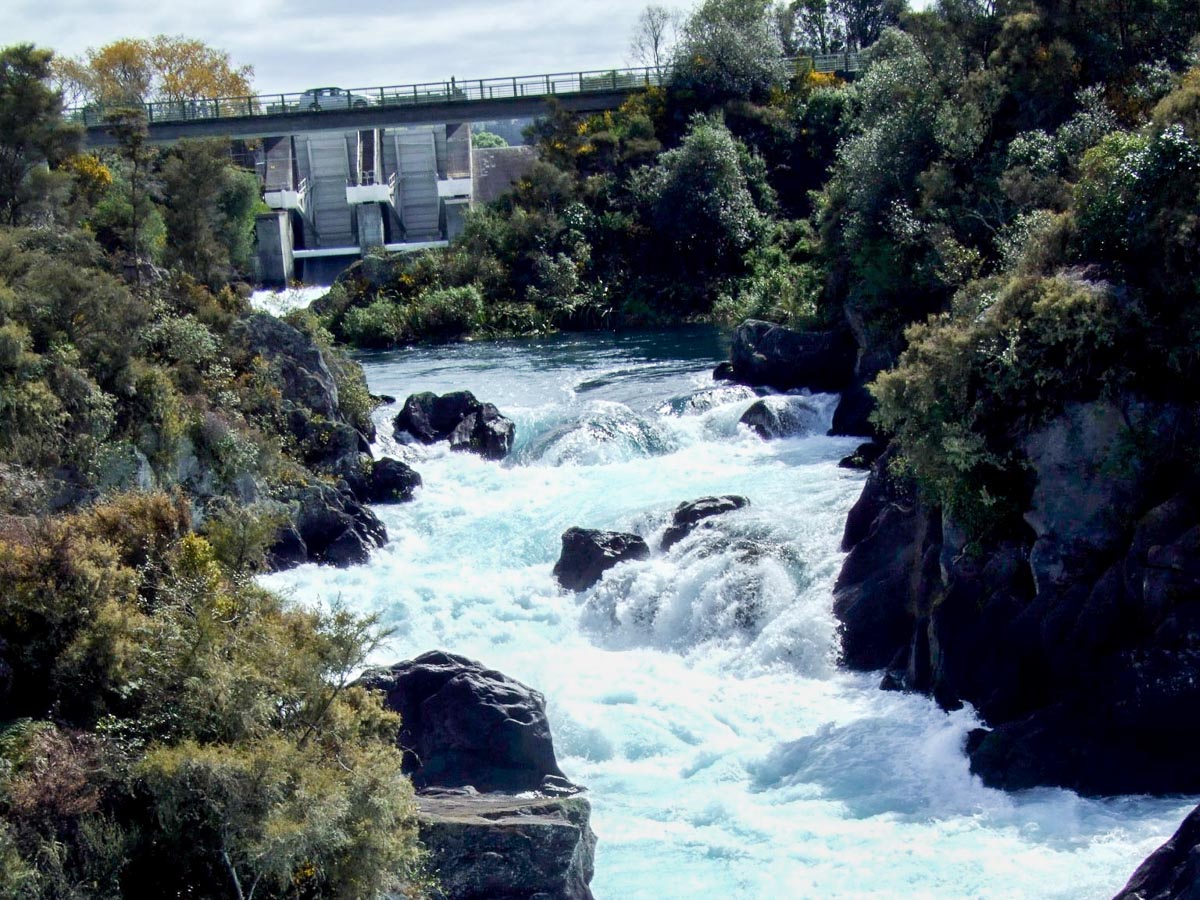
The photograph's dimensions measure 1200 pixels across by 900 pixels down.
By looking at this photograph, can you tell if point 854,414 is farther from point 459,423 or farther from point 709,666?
point 709,666

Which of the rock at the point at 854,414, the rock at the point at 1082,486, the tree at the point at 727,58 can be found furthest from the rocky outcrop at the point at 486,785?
the tree at the point at 727,58

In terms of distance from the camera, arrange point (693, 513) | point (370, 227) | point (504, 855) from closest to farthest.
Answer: point (504, 855)
point (693, 513)
point (370, 227)

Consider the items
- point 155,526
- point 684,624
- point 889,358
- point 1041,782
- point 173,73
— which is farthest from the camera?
point 173,73

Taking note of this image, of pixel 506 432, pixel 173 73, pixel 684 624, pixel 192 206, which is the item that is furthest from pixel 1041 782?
pixel 173 73

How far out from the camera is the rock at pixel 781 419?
27.9 metres

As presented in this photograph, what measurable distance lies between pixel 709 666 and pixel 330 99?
42.4 metres

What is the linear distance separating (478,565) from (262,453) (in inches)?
168

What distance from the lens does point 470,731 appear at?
47.5 ft

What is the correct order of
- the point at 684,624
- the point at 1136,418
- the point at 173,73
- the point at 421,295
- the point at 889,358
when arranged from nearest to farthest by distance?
1. the point at 1136,418
2. the point at 684,624
3. the point at 889,358
4. the point at 421,295
5. the point at 173,73

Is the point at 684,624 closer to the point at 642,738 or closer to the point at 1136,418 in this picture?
the point at 642,738

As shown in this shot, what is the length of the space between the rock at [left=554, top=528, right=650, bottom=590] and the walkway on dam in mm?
34785

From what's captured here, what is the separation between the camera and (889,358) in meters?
27.6

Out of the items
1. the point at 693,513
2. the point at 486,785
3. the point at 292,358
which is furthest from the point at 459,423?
the point at 486,785

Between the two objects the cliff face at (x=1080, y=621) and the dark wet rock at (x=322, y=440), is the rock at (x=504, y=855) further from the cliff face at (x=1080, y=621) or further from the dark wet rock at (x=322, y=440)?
the dark wet rock at (x=322, y=440)
